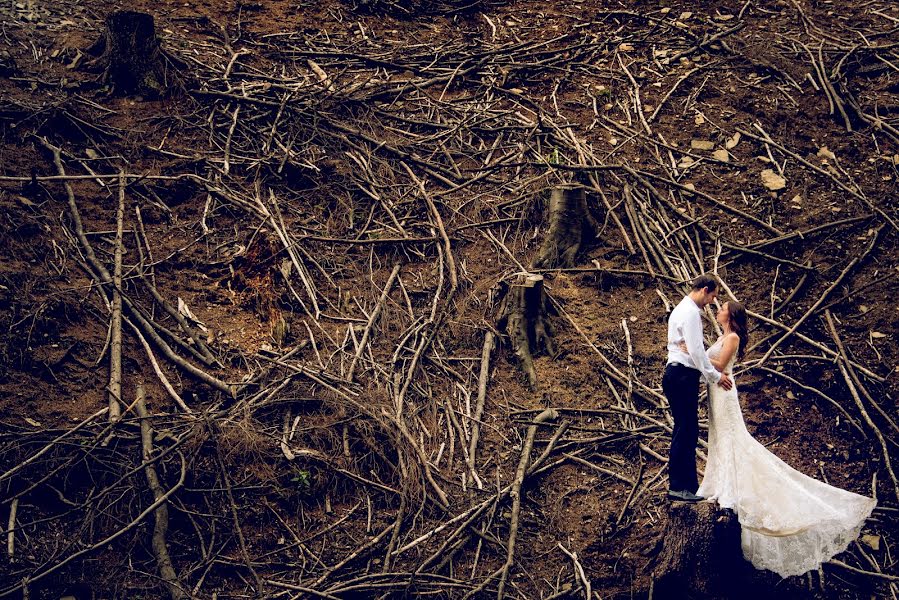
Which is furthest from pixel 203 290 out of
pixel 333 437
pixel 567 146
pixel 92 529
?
pixel 567 146

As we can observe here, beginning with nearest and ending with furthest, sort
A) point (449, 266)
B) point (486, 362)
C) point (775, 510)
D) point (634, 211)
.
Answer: point (775, 510) → point (486, 362) → point (449, 266) → point (634, 211)

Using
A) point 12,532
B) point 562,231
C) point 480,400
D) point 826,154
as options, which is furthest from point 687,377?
point 826,154

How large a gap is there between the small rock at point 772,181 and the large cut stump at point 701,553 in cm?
435

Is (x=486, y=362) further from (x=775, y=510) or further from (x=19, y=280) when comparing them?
(x=19, y=280)

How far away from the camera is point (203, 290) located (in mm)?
7102

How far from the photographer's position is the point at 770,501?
5.18 meters

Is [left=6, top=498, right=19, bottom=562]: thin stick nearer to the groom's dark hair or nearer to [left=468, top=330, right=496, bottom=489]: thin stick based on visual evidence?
[left=468, top=330, right=496, bottom=489]: thin stick

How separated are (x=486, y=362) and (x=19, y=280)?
13.0 ft

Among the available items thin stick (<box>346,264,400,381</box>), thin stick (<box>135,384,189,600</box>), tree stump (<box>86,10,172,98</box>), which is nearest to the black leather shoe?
thin stick (<box>346,264,400,381</box>)

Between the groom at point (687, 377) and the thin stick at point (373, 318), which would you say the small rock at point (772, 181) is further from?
the thin stick at point (373, 318)

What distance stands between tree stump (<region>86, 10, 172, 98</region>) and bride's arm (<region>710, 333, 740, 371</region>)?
6.54m

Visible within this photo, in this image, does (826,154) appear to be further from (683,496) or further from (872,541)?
(683,496)

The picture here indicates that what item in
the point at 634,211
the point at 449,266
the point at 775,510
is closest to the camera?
the point at 775,510

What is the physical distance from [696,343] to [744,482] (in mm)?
1028
